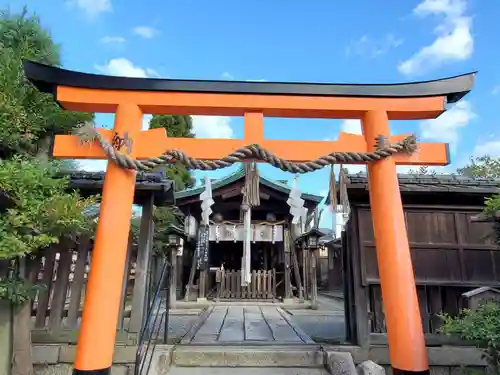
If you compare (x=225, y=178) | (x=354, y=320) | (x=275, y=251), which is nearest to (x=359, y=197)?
(x=354, y=320)

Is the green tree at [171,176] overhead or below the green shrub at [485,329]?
overhead

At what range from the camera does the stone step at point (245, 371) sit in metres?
4.24

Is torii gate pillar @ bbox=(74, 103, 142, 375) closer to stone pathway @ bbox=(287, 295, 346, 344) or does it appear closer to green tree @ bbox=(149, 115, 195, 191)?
stone pathway @ bbox=(287, 295, 346, 344)

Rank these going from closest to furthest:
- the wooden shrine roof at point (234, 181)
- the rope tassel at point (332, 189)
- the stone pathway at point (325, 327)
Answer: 1. the rope tassel at point (332, 189)
2. the stone pathway at point (325, 327)
3. the wooden shrine roof at point (234, 181)

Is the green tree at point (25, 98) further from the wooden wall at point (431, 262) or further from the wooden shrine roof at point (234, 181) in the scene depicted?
the wooden shrine roof at point (234, 181)

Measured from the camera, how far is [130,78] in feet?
12.2

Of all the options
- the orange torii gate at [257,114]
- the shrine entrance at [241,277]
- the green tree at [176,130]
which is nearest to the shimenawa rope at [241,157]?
the orange torii gate at [257,114]

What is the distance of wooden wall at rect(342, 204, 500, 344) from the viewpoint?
5125mm

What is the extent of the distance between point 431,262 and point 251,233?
31.1ft

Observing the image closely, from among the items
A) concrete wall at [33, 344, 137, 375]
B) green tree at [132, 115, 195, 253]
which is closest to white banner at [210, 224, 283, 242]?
green tree at [132, 115, 195, 253]

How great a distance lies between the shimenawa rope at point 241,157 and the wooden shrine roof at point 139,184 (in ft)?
5.15

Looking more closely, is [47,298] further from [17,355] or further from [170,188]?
[170,188]

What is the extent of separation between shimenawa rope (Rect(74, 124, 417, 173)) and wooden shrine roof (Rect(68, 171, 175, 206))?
1.57m

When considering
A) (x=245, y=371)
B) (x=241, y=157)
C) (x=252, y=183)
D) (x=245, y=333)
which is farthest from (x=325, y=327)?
(x=241, y=157)
